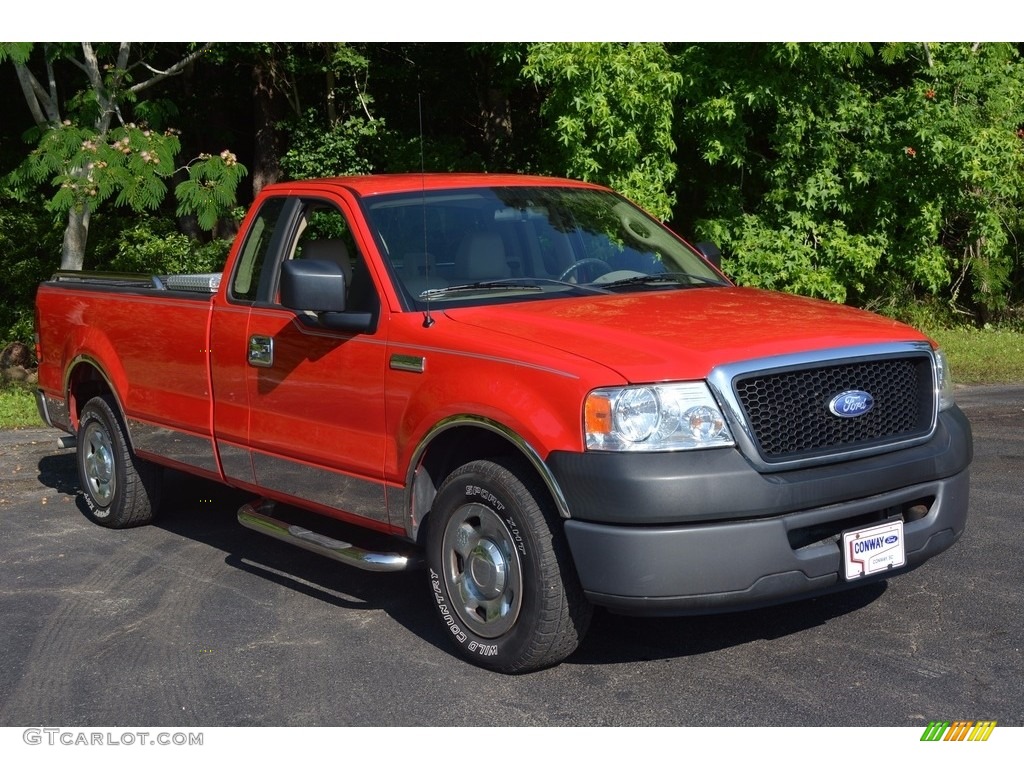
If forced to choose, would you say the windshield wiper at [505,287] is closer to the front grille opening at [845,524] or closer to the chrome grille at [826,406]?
the chrome grille at [826,406]

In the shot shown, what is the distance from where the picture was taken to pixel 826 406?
16.3 ft

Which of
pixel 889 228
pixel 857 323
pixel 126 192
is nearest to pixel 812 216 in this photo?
pixel 889 228

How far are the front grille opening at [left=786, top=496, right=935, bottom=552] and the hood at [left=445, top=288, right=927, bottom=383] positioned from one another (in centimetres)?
65

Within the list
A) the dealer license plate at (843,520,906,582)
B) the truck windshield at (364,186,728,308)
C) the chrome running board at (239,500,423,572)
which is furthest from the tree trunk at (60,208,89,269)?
the dealer license plate at (843,520,906,582)

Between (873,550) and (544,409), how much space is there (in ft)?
4.43

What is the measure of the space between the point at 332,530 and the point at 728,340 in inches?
133

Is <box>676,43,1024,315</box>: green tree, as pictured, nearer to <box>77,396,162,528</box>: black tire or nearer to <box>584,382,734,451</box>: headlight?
<box>77,396,162,528</box>: black tire

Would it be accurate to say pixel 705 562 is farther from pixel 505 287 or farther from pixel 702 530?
pixel 505 287

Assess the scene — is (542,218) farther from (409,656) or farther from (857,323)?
(409,656)

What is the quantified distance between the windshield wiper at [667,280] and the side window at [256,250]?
176cm

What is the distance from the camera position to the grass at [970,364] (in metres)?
12.8

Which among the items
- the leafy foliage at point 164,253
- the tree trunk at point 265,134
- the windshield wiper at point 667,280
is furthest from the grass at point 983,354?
the leafy foliage at point 164,253

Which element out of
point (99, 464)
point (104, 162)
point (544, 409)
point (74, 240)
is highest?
point (104, 162)

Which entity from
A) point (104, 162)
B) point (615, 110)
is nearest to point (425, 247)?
point (104, 162)
